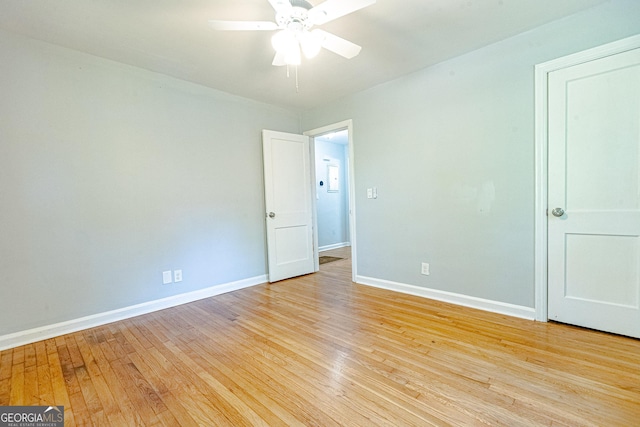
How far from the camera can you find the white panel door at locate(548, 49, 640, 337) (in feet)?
6.43

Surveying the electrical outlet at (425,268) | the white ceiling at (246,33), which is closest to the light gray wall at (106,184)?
the white ceiling at (246,33)

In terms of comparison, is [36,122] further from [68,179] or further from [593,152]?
[593,152]

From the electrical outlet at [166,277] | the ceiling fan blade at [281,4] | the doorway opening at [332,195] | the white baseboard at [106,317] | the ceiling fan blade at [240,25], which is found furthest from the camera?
the doorway opening at [332,195]

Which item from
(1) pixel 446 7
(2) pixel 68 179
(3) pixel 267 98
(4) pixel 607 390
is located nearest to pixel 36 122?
(2) pixel 68 179

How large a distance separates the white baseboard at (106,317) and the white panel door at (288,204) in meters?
0.63

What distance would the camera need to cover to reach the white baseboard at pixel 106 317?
7.19ft

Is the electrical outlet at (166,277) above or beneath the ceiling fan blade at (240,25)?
beneath

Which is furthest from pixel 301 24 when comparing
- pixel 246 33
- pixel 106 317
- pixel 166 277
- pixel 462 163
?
pixel 106 317

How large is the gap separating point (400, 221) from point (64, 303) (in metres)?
3.28

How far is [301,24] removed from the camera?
1.70m

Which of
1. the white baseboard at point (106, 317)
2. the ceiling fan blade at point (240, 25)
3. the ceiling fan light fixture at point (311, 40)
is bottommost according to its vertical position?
the white baseboard at point (106, 317)

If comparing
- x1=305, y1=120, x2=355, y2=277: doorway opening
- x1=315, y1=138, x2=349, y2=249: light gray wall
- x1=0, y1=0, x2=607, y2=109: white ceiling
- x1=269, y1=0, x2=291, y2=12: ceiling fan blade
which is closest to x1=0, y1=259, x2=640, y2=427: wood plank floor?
x1=269, y1=0, x2=291, y2=12: ceiling fan blade

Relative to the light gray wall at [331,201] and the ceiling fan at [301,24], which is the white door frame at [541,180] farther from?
the light gray wall at [331,201]

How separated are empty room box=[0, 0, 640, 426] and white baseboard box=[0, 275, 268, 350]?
15 mm
